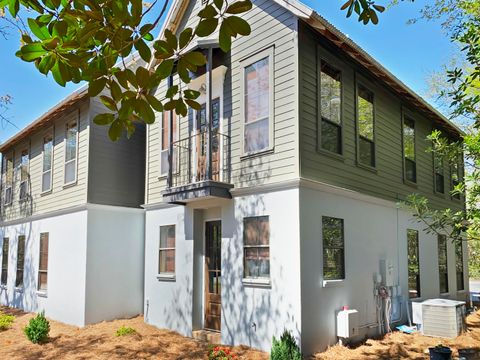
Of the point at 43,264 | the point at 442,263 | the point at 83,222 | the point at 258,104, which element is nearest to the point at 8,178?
the point at 43,264

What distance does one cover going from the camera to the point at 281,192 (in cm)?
865

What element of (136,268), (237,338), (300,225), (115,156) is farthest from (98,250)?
(300,225)

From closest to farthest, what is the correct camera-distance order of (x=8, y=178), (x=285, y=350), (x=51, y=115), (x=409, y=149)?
(x=285, y=350)
(x=409, y=149)
(x=51, y=115)
(x=8, y=178)

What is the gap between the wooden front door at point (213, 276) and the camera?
32.9 feet

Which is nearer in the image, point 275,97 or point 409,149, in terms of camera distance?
point 275,97

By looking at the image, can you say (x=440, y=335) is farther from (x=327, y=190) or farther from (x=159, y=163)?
(x=159, y=163)

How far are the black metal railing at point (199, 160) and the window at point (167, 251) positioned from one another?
122cm

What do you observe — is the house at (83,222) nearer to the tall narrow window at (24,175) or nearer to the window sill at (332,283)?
the tall narrow window at (24,175)

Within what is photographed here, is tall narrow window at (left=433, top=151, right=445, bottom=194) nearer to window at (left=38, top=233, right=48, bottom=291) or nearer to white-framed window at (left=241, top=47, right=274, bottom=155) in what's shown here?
white-framed window at (left=241, top=47, right=274, bottom=155)

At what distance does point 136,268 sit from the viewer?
1317cm

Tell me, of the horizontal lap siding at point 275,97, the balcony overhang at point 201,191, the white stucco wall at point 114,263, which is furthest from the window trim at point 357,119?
the white stucco wall at point 114,263

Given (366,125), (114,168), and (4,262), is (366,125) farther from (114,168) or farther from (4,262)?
(4,262)

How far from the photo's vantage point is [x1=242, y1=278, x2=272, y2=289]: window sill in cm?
860

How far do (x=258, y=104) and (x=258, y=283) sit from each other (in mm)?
3524
